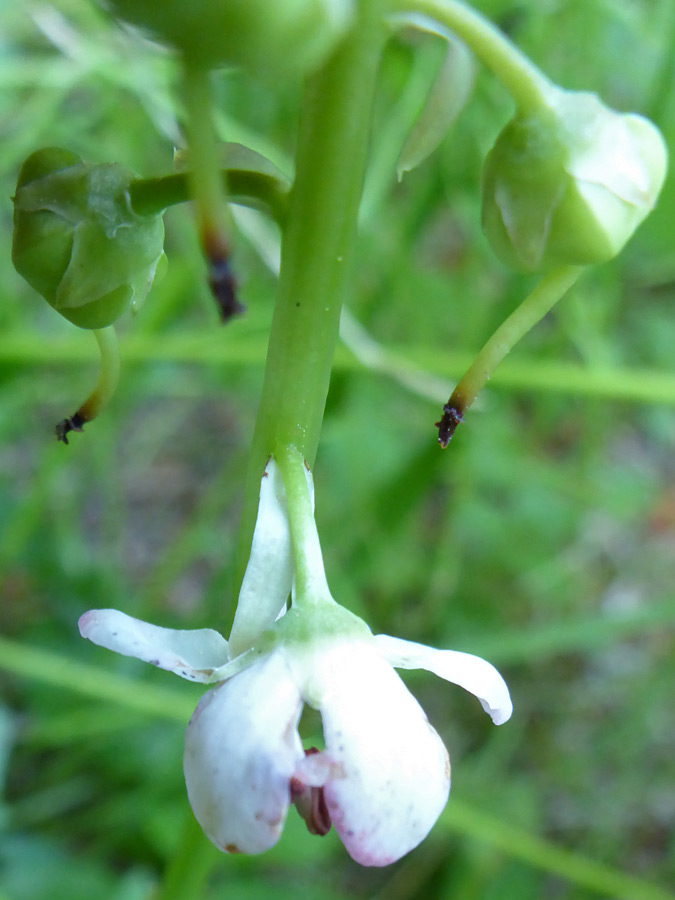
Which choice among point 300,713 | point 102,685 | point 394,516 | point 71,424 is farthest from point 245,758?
point 394,516

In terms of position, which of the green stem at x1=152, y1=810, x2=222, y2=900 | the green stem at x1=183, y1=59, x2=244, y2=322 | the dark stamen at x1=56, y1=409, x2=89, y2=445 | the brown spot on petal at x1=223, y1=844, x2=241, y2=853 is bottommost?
the green stem at x1=152, y1=810, x2=222, y2=900

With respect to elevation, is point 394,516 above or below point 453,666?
below

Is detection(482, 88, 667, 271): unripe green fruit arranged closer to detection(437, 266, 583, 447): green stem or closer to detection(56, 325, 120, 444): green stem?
detection(437, 266, 583, 447): green stem

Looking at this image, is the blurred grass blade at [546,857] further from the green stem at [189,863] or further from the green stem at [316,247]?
the green stem at [316,247]

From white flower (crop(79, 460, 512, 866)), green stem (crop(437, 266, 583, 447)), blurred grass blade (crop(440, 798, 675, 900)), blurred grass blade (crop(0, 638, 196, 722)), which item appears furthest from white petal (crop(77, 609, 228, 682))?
blurred grass blade (crop(440, 798, 675, 900))

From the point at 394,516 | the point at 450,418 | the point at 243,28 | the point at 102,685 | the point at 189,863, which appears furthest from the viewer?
the point at 394,516

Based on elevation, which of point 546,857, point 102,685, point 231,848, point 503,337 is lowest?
point 546,857

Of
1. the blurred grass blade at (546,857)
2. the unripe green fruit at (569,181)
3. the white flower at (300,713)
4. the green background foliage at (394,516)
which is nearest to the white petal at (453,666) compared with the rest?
the white flower at (300,713)

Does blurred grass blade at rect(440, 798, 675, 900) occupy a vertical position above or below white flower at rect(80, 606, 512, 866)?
below

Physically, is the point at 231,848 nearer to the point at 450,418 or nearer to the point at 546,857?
the point at 450,418
